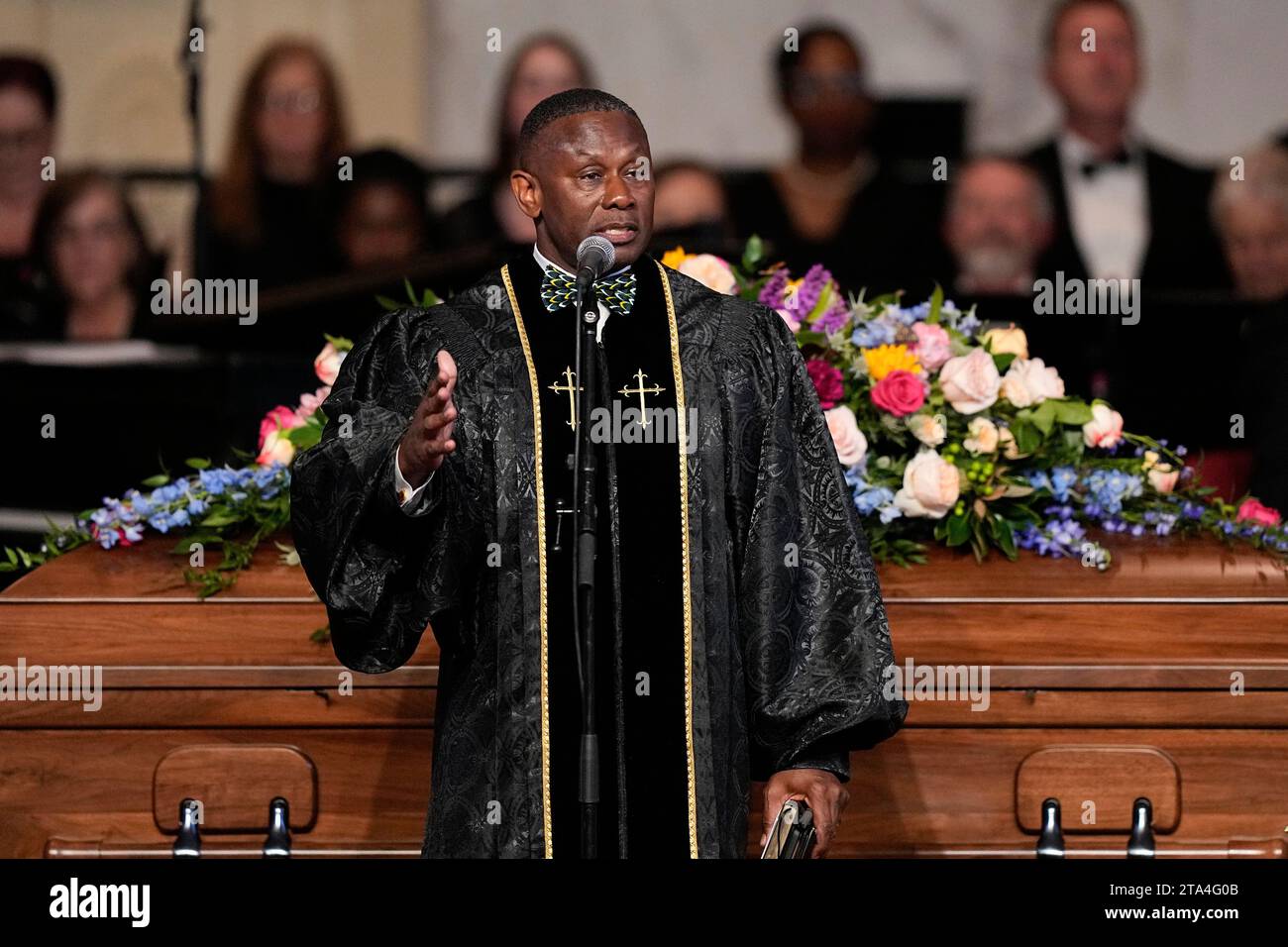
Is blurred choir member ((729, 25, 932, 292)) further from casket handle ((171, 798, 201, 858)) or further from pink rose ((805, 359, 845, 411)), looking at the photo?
casket handle ((171, 798, 201, 858))

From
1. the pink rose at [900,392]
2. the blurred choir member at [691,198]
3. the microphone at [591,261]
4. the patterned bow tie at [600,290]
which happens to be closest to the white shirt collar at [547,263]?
the patterned bow tie at [600,290]

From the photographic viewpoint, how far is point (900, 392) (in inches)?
169

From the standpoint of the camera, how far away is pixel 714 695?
128 inches

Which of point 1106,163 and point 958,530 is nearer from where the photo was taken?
point 958,530

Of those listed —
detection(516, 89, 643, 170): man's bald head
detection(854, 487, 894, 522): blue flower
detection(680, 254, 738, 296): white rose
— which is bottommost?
detection(854, 487, 894, 522): blue flower

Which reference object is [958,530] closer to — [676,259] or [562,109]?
[676,259]

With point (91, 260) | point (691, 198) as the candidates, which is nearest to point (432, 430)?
point (691, 198)

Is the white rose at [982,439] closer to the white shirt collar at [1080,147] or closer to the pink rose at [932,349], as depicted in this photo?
the pink rose at [932,349]

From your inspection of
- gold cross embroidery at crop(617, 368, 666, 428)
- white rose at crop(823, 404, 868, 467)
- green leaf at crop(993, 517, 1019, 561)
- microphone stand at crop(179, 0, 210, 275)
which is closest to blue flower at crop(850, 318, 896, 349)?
white rose at crop(823, 404, 868, 467)

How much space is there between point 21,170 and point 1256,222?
4.37 meters

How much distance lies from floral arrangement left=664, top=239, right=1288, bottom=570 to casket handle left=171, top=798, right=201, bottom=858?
1.44m

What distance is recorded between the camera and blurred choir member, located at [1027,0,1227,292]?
23.7ft

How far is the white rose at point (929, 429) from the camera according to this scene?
4.27 m
